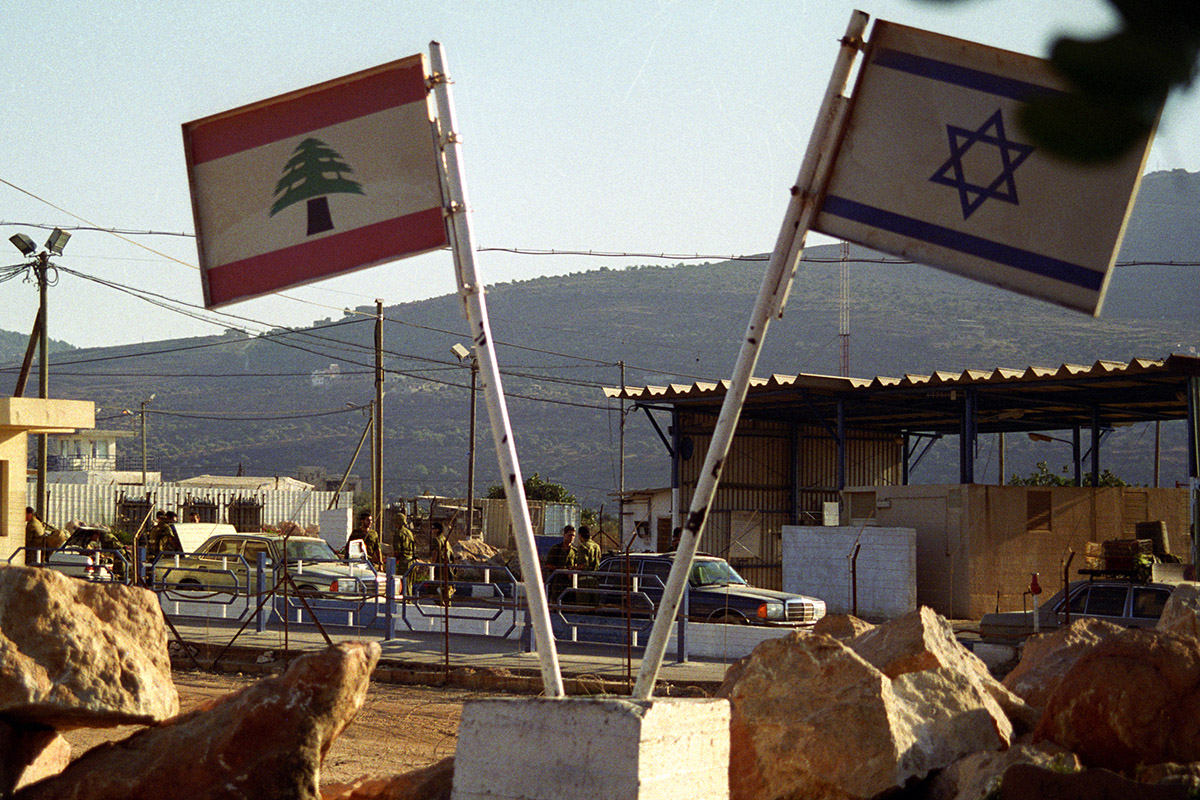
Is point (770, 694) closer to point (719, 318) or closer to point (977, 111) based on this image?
point (977, 111)

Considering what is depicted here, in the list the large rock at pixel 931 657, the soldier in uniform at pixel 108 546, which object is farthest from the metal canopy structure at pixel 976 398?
the large rock at pixel 931 657

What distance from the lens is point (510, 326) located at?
167375mm

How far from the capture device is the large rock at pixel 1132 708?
247 inches

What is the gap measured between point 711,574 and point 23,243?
21.2 m

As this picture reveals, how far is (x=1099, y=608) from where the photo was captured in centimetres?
1563

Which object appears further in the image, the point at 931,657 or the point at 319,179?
the point at 931,657

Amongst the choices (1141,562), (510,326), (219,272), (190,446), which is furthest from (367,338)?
(219,272)

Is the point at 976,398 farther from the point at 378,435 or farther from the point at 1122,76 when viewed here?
the point at 1122,76

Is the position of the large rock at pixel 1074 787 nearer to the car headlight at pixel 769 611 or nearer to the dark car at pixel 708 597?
the dark car at pixel 708 597

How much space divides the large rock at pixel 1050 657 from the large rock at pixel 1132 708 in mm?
1848

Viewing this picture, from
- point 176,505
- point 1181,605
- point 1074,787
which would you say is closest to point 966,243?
point 1074,787

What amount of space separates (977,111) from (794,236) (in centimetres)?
88

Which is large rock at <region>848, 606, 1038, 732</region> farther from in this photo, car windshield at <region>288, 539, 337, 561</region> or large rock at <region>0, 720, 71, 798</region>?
car windshield at <region>288, 539, 337, 561</region>

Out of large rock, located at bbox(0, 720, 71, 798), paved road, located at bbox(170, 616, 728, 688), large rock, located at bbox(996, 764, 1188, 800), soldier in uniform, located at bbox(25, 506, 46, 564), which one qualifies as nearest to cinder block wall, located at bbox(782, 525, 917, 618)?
paved road, located at bbox(170, 616, 728, 688)
